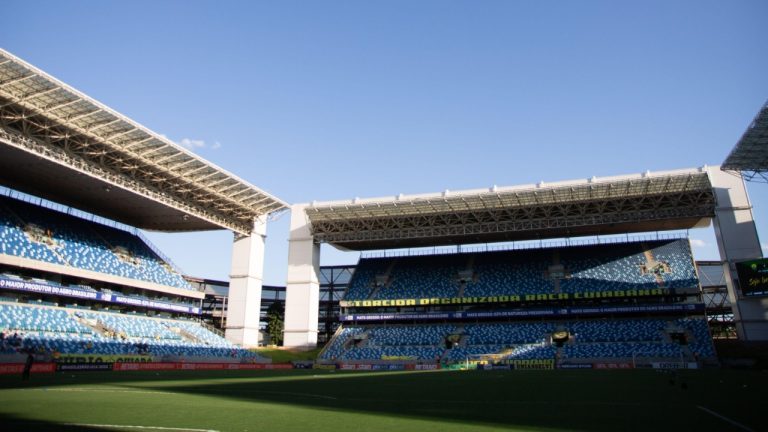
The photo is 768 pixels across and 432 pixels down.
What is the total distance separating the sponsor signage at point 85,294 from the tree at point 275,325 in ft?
58.1

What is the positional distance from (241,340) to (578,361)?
34.7 meters

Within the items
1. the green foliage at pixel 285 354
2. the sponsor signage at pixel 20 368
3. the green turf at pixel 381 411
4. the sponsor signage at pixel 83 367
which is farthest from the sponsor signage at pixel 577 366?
the sponsor signage at pixel 20 368

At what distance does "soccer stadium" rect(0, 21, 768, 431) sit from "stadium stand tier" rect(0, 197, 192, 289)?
0.75 feet

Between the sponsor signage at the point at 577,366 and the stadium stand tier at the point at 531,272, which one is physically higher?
the stadium stand tier at the point at 531,272

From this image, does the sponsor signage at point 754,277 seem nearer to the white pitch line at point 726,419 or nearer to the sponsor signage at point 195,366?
the white pitch line at point 726,419

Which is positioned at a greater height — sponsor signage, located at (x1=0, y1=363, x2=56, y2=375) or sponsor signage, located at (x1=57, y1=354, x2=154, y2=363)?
sponsor signage, located at (x1=57, y1=354, x2=154, y2=363)

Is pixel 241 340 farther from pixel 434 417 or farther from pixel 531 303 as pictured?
pixel 434 417

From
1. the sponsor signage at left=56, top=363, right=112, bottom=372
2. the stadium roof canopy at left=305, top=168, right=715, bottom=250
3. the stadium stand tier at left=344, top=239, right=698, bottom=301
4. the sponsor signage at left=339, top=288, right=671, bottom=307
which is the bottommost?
the sponsor signage at left=56, top=363, right=112, bottom=372

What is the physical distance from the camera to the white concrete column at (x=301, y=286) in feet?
193

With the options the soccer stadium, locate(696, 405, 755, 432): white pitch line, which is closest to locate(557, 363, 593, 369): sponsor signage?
the soccer stadium

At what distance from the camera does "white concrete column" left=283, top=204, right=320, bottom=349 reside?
58.8 metres

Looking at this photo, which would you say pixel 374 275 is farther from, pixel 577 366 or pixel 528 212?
pixel 577 366

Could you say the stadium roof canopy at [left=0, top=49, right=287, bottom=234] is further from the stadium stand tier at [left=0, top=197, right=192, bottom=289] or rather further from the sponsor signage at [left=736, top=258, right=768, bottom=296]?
the sponsor signage at [left=736, top=258, right=768, bottom=296]

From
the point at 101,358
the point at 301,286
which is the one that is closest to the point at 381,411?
the point at 101,358
